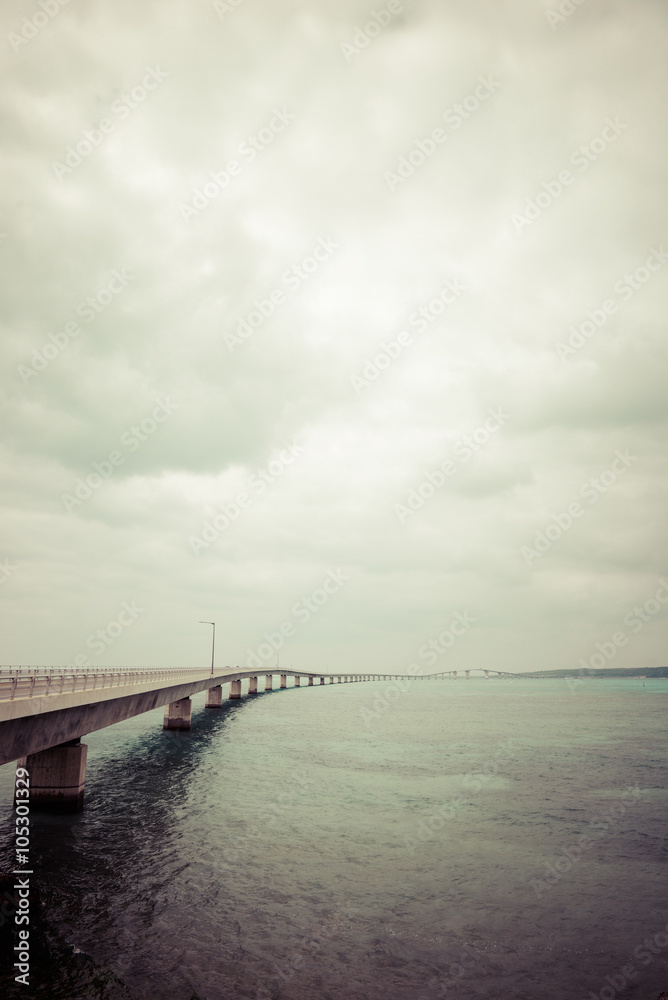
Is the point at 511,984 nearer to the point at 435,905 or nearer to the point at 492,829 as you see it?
the point at 435,905

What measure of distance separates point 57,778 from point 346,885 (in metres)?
18.1

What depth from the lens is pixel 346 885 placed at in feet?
70.7

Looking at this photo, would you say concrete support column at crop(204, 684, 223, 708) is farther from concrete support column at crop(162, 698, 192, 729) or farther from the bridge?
the bridge

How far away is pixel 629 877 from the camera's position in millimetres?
23266

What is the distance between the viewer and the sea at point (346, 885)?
49.2ft

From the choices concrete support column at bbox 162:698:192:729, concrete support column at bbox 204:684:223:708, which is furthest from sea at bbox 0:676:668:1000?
concrete support column at bbox 204:684:223:708

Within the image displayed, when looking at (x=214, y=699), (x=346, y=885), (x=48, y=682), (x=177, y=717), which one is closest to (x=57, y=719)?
(x=48, y=682)

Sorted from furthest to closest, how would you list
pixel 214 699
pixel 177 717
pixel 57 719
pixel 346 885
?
pixel 214 699
pixel 177 717
pixel 57 719
pixel 346 885

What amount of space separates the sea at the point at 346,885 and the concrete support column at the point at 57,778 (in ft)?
3.75

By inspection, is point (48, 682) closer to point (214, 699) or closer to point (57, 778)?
point (57, 778)

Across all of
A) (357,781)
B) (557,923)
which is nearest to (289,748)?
(357,781)

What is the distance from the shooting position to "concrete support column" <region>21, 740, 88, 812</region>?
3042 centimetres

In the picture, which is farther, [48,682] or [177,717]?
[177,717]

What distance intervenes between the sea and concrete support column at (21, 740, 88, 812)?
1144 mm
